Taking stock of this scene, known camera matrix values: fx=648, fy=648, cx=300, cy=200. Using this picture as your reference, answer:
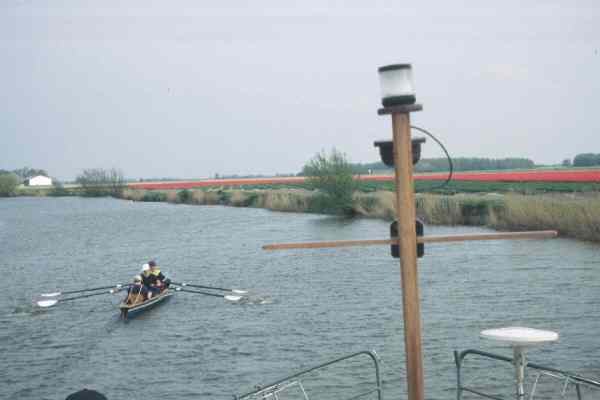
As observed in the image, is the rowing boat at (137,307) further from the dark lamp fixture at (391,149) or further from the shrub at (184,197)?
the shrub at (184,197)

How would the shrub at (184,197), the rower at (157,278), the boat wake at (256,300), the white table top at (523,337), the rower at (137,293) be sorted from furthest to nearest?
the shrub at (184,197) < the rower at (157,278) < the boat wake at (256,300) < the rower at (137,293) < the white table top at (523,337)

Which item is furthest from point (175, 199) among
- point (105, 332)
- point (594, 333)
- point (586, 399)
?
point (586, 399)

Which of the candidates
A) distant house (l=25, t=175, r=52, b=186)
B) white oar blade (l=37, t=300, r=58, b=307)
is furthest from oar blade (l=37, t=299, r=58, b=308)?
distant house (l=25, t=175, r=52, b=186)

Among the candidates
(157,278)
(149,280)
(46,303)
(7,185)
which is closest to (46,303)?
(46,303)

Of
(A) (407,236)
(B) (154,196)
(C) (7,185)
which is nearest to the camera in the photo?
(A) (407,236)

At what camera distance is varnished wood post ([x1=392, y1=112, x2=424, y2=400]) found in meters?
4.17

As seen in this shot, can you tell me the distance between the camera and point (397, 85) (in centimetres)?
411

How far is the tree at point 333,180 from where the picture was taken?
46062 mm

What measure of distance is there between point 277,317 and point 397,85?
13970mm

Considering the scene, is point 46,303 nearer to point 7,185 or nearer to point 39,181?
point 7,185

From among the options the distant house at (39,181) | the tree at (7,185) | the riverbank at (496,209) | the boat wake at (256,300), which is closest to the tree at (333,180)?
the riverbank at (496,209)

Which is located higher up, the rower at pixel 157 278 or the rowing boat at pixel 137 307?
the rower at pixel 157 278

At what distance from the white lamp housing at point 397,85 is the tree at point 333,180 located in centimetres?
4183

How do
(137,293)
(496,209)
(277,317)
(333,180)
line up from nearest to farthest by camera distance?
(277,317) → (137,293) → (496,209) → (333,180)
